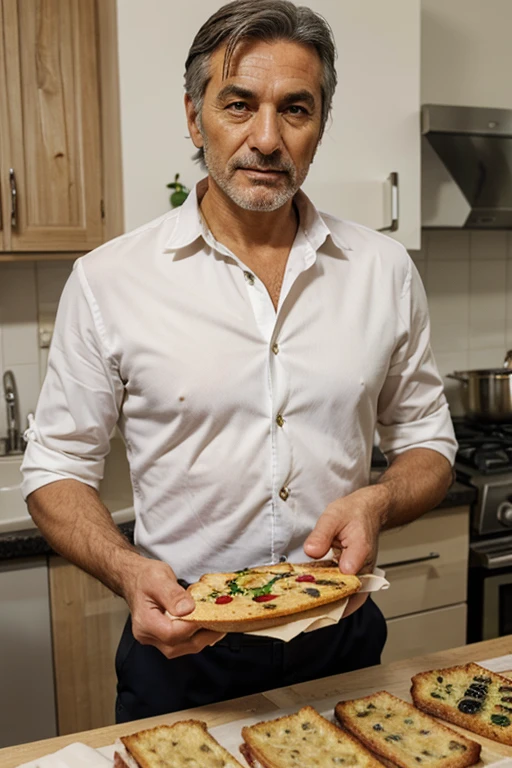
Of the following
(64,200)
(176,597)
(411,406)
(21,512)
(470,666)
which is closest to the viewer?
(176,597)

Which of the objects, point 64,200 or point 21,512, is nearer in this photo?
point 64,200

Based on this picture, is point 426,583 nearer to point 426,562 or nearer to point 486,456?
point 426,562

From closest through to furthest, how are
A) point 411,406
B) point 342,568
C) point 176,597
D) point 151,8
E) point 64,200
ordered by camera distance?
1. point 176,597
2. point 342,568
3. point 411,406
4. point 151,8
5. point 64,200

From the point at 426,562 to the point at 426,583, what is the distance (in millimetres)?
63

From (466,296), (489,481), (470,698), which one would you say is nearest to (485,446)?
(489,481)

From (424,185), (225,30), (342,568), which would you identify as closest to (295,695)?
(342,568)

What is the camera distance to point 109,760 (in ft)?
3.32

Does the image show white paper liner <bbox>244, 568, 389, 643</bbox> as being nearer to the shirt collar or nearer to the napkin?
the napkin

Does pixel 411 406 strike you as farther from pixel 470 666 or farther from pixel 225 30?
pixel 225 30

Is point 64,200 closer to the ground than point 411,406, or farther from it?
farther from it

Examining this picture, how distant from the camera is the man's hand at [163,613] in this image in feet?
3.22

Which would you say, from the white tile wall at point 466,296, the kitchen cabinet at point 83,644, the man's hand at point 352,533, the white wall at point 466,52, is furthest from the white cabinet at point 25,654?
the white wall at point 466,52

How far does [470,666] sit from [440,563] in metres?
1.11

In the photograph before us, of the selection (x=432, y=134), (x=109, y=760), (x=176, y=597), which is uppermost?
(x=432, y=134)
